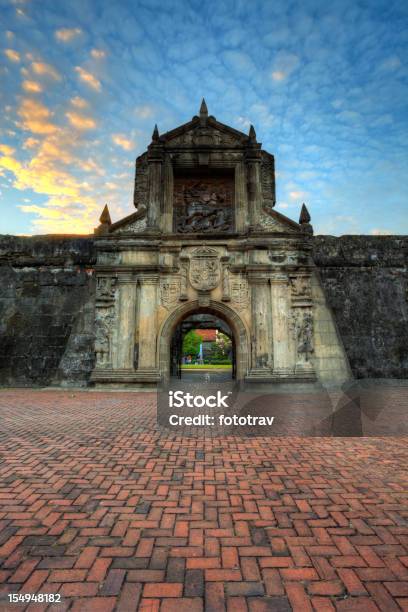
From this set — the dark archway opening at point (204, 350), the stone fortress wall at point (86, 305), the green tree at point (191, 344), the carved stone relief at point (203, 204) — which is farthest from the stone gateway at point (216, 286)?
the green tree at point (191, 344)

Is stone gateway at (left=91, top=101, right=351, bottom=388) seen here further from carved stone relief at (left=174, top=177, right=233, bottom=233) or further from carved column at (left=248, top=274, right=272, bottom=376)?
carved stone relief at (left=174, top=177, right=233, bottom=233)

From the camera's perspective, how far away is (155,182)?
1247cm

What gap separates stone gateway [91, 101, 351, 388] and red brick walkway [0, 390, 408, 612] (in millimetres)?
6386

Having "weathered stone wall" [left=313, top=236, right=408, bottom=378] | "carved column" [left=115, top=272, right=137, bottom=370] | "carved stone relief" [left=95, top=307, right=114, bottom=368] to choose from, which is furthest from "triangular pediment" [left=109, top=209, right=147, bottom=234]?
"weathered stone wall" [left=313, top=236, right=408, bottom=378]

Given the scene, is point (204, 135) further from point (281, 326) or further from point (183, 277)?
point (281, 326)

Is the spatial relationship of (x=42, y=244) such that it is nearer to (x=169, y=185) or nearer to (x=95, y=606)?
(x=169, y=185)

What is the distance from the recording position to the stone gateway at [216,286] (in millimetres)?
11250

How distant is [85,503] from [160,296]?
29.7 feet

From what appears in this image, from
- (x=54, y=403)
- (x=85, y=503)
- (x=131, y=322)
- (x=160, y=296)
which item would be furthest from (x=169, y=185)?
(x=85, y=503)

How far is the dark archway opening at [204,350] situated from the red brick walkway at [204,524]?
11.9 m

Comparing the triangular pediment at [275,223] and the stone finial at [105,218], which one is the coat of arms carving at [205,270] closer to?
the triangular pediment at [275,223]

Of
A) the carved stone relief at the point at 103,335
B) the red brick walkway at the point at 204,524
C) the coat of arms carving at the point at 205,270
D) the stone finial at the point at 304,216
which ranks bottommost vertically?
the red brick walkway at the point at 204,524

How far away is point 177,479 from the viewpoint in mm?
3502

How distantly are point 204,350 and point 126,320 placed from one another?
48679 millimetres
